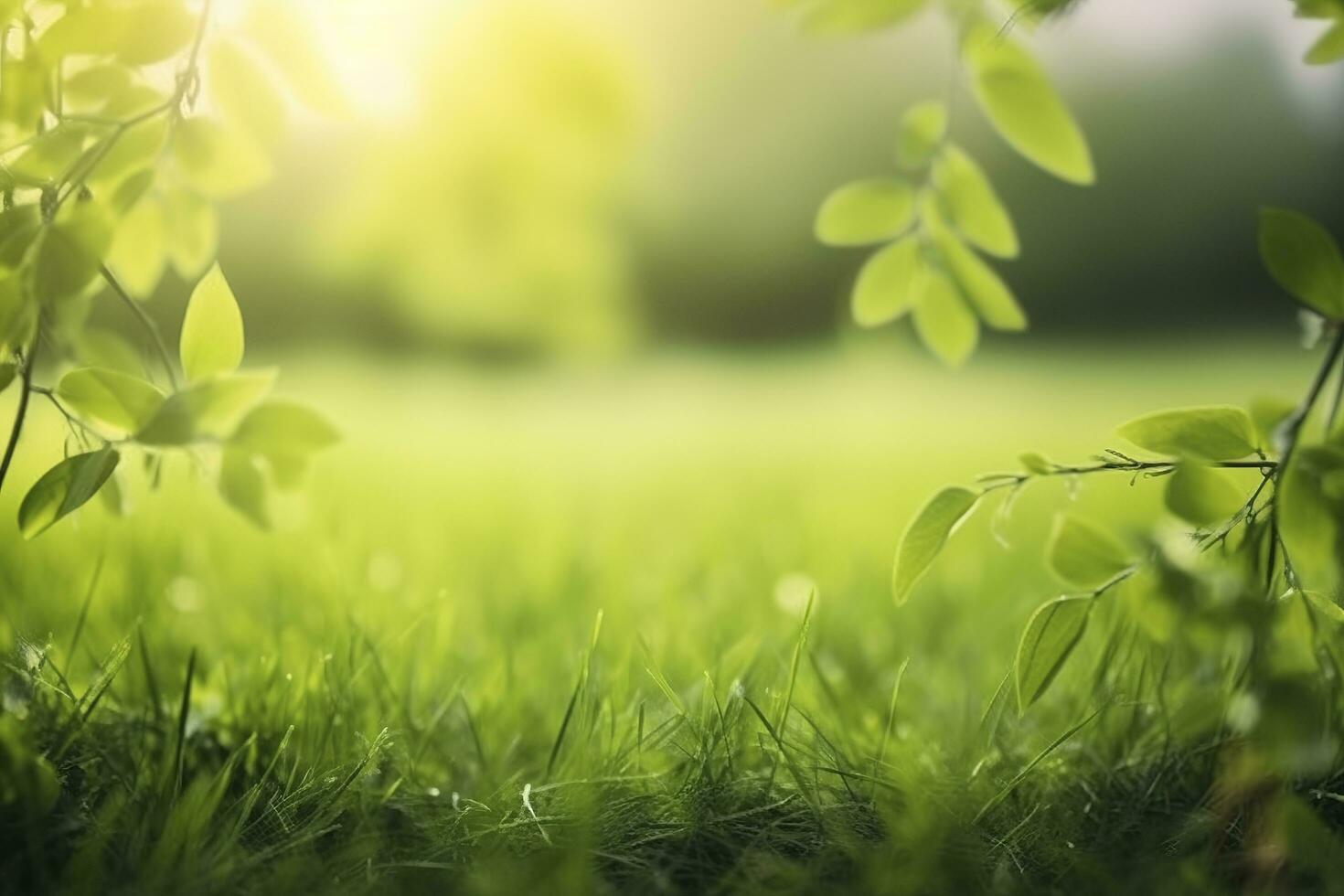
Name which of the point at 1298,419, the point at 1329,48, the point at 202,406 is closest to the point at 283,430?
the point at 202,406

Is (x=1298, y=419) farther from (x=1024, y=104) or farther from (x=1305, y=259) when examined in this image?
(x=1024, y=104)

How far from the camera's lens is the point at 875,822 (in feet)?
2.61

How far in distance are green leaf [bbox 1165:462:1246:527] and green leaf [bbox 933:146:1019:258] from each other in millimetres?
250

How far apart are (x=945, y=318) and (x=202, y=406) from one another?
1.82ft

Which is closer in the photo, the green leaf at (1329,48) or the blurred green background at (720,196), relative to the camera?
the green leaf at (1329,48)

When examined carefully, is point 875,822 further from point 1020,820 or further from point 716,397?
point 716,397

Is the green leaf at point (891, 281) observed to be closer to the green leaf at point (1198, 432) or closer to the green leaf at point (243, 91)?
the green leaf at point (1198, 432)

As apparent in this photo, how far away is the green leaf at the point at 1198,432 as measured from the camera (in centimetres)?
61

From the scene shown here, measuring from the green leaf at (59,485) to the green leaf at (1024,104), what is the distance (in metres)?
0.63

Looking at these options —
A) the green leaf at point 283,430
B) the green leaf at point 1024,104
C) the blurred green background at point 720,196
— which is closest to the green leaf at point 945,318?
the green leaf at point 1024,104

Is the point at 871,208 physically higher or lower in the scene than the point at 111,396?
higher

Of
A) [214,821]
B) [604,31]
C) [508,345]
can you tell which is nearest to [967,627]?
[214,821]

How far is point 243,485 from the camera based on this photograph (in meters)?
0.72

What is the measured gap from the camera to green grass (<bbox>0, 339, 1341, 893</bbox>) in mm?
735
